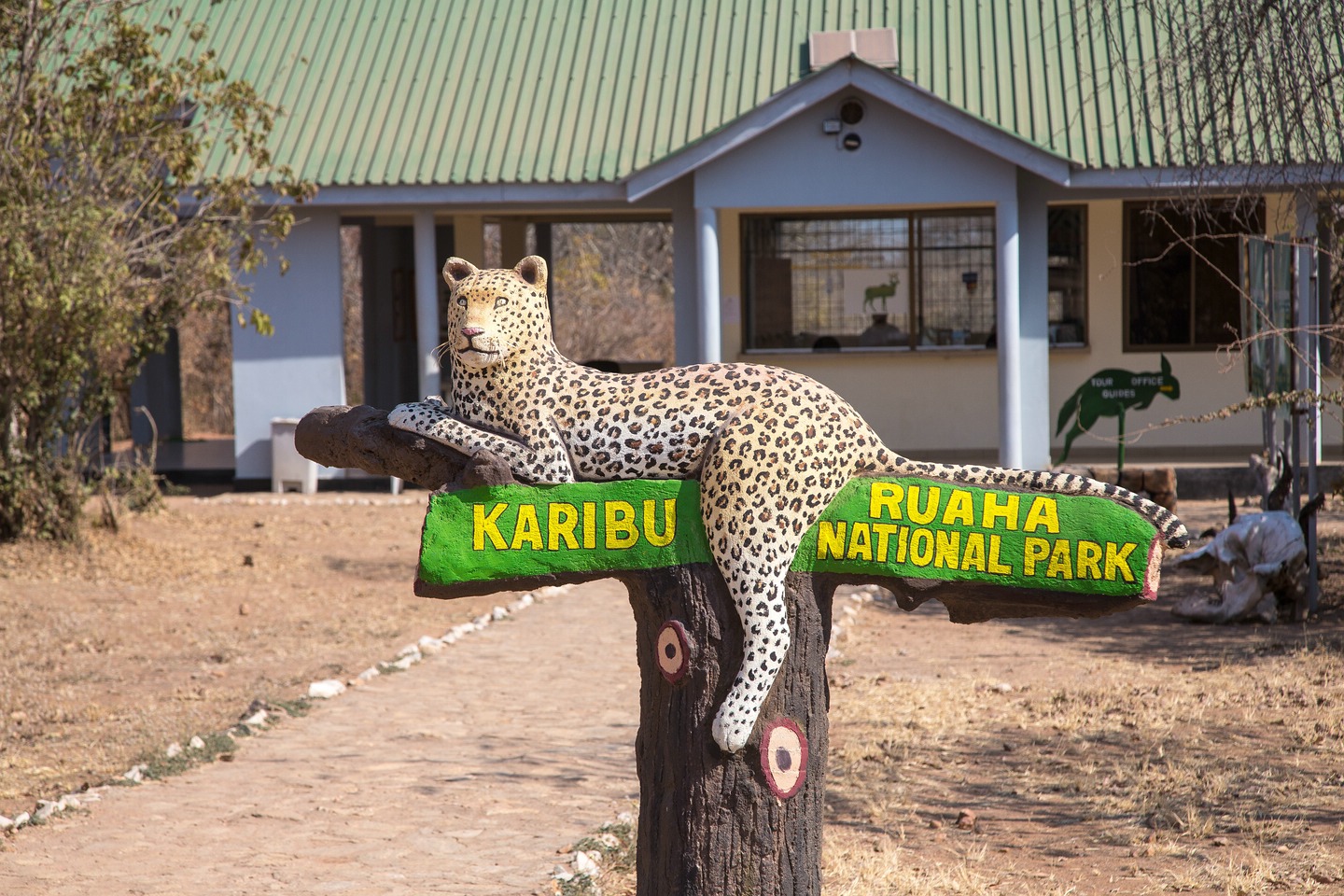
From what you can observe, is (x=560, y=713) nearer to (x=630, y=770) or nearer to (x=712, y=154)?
(x=630, y=770)

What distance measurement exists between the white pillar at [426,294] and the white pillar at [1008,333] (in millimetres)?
5765

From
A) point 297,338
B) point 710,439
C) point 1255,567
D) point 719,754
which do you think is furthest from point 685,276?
point 719,754

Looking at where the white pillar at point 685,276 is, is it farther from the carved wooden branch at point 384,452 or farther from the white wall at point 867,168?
the carved wooden branch at point 384,452

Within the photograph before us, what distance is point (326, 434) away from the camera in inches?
144

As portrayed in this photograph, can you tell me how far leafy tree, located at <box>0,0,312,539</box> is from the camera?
10109 millimetres

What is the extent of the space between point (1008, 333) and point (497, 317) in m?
10.7

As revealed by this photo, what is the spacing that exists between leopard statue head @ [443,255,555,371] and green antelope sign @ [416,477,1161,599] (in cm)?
35

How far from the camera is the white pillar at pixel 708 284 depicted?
1366 cm

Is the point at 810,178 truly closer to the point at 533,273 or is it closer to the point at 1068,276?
the point at 1068,276

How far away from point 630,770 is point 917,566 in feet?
10.1

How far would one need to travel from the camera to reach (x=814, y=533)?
3369 mm

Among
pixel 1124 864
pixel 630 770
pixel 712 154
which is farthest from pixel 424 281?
pixel 1124 864

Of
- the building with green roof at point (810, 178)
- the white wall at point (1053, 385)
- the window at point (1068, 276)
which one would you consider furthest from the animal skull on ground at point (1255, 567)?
the window at point (1068, 276)

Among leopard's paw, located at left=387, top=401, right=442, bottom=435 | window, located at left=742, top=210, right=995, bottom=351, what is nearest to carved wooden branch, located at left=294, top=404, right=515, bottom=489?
leopard's paw, located at left=387, top=401, right=442, bottom=435
